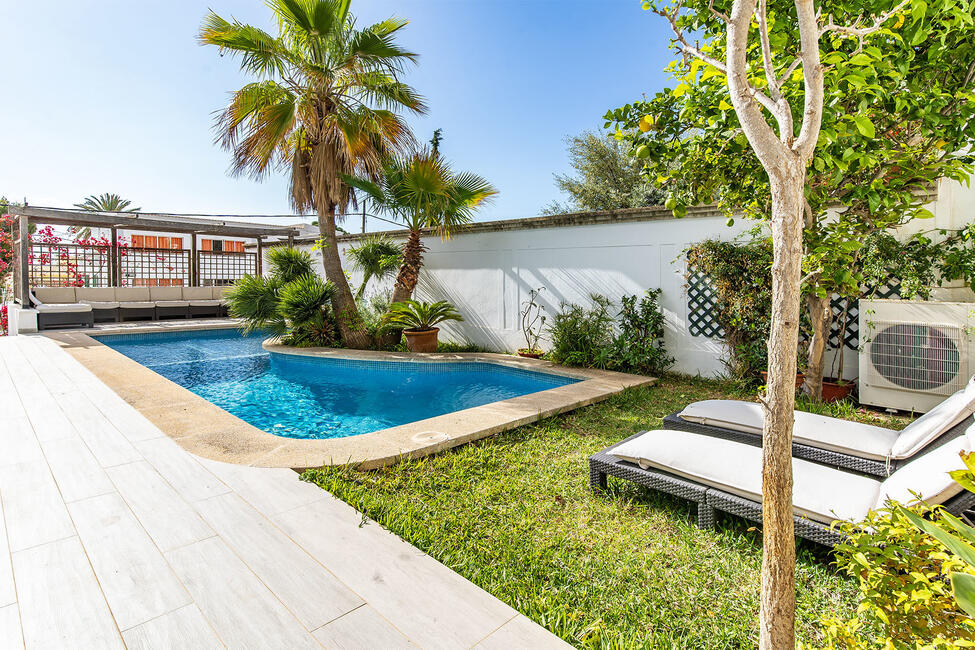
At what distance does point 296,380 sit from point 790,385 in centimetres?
693

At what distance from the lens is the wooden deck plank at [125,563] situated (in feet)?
5.70

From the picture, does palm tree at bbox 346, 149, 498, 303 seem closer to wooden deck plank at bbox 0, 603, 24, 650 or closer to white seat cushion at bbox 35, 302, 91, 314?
wooden deck plank at bbox 0, 603, 24, 650

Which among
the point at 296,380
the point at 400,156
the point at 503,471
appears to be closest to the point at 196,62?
the point at 400,156

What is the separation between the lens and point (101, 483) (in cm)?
275

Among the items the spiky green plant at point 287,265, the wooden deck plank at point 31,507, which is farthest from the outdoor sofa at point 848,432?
the spiky green plant at point 287,265

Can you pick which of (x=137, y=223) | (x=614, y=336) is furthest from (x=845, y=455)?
(x=137, y=223)

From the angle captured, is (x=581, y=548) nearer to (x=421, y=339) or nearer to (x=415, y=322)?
(x=421, y=339)

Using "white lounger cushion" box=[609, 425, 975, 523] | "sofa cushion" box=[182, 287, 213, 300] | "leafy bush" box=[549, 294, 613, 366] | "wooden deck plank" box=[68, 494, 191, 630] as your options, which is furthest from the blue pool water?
"sofa cushion" box=[182, 287, 213, 300]

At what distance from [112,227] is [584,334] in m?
13.3

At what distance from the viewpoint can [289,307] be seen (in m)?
8.95

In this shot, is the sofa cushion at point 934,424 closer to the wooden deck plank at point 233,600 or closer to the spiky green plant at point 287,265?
the wooden deck plank at point 233,600

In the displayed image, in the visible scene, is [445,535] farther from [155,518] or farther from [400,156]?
[400,156]

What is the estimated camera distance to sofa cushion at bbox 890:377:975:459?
231cm

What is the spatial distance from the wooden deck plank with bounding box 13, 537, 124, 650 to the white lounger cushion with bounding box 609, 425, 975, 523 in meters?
2.44
